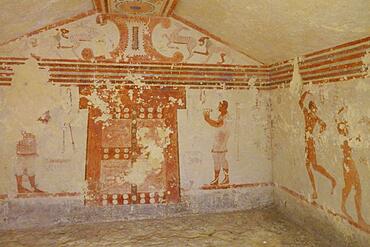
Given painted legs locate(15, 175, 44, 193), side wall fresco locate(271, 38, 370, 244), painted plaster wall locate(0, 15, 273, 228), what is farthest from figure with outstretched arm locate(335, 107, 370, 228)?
painted legs locate(15, 175, 44, 193)

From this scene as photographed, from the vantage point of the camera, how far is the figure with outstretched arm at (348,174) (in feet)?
8.52

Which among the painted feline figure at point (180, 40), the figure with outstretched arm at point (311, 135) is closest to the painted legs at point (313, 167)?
the figure with outstretched arm at point (311, 135)

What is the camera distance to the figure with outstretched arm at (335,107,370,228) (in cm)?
260

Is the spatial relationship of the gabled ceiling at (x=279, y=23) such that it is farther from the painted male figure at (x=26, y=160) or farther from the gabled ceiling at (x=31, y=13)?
the painted male figure at (x=26, y=160)

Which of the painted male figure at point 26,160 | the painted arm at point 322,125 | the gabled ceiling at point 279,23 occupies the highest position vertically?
the gabled ceiling at point 279,23

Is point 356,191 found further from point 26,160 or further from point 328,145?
point 26,160

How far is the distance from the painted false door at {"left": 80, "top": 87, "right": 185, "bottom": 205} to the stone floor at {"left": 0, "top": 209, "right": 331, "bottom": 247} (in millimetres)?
285

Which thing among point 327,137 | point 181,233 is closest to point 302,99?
point 327,137

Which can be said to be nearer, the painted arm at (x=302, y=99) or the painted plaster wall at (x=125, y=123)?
the painted arm at (x=302, y=99)

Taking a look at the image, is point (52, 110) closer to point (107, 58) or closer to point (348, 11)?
point (107, 58)

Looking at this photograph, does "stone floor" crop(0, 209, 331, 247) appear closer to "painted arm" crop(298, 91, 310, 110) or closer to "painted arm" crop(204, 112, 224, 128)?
"painted arm" crop(204, 112, 224, 128)

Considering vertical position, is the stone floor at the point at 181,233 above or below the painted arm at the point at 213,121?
below

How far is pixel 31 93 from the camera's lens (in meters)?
3.45

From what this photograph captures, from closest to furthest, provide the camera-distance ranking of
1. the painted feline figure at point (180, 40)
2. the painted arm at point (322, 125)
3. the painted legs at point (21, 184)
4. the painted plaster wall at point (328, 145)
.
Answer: the painted plaster wall at point (328, 145) < the painted arm at point (322, 125) < the painted legs at point (21, 184) < the painted feline figure at point (180, 40)
